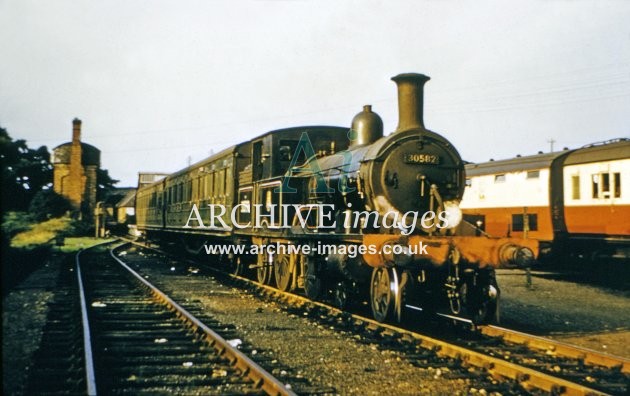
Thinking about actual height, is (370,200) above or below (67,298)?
above

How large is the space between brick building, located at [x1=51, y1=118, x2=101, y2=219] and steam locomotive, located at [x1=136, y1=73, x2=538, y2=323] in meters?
37.8

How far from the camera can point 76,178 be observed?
4719 cm

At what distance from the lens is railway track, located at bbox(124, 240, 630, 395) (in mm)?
5062

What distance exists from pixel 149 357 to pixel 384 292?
3377mm

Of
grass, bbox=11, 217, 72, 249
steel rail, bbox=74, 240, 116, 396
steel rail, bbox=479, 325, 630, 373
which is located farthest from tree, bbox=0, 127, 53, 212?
steel rail, bbox=479, 325, 630, 373

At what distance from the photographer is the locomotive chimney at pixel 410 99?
864cm

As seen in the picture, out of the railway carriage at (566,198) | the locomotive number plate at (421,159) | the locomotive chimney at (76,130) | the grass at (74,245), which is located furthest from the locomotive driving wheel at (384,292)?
the locomotive chimney at (76,130)

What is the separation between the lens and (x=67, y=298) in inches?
419

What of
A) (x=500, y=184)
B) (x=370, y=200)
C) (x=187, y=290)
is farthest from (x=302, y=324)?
(x=500, y=184)

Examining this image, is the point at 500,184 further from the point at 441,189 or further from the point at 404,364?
the point at 404,364

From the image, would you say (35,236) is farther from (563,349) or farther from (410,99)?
(563,349)

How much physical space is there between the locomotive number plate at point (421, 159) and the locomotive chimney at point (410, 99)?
1.44ft

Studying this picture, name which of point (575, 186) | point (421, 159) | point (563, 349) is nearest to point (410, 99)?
point (421, 159)

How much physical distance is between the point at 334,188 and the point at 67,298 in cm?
542
